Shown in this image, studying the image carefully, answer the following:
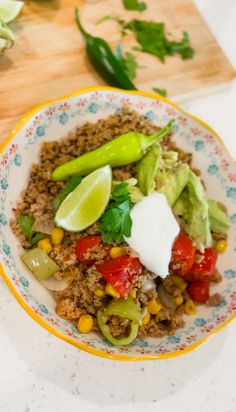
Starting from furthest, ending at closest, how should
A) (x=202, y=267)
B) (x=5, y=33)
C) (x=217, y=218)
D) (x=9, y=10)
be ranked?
(x=9, y=10)
(x=5, y=33)
(x=217, y=218)
(x=202, y=267)

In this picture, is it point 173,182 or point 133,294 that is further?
point 173,182

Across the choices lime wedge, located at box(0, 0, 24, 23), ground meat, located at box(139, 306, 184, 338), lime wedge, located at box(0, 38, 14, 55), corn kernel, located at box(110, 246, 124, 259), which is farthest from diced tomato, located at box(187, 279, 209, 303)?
lime wedge, located at box(0, 0, 24, 23)

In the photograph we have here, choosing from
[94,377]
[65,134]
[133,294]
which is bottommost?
[94,377]

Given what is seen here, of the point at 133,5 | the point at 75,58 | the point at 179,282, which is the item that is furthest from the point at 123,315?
the point at 133,5

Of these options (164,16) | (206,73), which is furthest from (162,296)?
(164,16)

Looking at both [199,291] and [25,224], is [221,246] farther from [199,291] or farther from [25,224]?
[25,224]

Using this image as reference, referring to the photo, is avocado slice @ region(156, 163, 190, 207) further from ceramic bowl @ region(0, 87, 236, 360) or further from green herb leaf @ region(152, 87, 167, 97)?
green herb leaf @ region(152, 87, 167, 97)
